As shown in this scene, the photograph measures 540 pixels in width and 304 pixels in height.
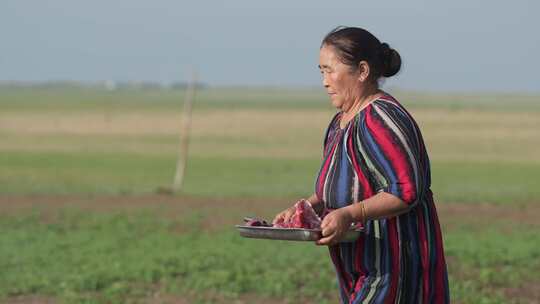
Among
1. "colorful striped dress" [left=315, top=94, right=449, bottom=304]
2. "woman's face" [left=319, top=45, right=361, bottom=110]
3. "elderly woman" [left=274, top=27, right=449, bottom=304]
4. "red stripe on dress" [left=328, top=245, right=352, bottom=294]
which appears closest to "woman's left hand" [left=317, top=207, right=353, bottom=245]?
"elderly woman" [left=274, top=27, right=449, bottom=304]

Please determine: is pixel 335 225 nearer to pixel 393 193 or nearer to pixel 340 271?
pixel 393 193

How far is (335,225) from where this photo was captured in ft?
11.8

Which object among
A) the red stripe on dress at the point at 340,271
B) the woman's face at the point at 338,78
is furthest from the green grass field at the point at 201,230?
the woman's face at the point at 338,78

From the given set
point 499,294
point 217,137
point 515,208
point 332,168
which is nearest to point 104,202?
point 515,208

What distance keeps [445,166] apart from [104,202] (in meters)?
16.0

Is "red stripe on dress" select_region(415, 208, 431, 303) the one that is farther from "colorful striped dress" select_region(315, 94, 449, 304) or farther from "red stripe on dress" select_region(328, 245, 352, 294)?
"red stripe on dress" select_region(328, 245, 352, 294)

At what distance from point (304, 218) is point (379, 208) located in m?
0.31

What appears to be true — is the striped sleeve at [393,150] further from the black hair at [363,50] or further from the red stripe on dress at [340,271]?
the red stripe on dress at [340,271]

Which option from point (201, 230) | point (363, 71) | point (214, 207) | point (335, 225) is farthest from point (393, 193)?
point (214, 207)

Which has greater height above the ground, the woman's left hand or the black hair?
the black hair

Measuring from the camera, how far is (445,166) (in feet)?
101

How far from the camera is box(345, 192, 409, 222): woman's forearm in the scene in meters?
3.61

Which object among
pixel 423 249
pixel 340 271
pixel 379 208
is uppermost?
pixel 379 208

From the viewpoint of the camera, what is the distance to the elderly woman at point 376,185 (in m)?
3.63
